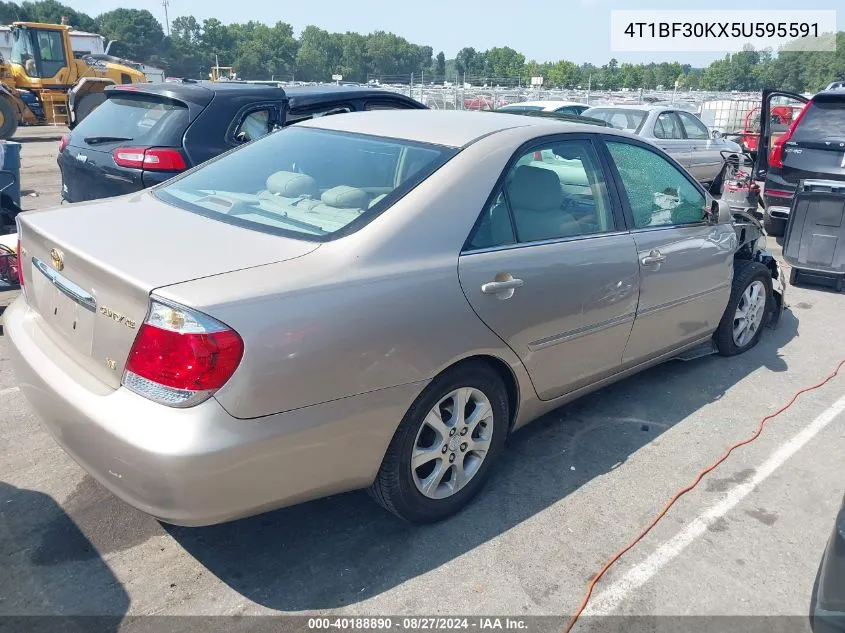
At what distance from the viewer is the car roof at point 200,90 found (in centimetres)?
598

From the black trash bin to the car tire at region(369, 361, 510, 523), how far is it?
186 inches

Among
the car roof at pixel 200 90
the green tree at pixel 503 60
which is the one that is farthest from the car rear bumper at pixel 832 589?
the green tree at pixel 503 60

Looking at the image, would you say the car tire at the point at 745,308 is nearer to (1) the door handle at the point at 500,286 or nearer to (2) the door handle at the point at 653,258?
(2) the door handle at the point at 653,258

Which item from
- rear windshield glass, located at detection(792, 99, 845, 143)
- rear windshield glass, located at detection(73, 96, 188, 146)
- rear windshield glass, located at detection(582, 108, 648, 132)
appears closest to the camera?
rear windshield glass, located at detection(73, 96, 188, 146)

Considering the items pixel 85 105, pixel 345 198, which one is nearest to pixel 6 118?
pixel 85 105

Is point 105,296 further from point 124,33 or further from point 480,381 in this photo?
point 124,33

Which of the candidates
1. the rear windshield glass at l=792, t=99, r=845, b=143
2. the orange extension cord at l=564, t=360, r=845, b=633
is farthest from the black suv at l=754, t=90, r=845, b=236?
the orange extension cord at l=564, t=360, r=845, b=633

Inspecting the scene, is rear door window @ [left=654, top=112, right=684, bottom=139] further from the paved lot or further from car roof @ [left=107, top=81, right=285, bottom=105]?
the paved lot

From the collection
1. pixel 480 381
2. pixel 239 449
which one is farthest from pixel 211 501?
pixel 480 381

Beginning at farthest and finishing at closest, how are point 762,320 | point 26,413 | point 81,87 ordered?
1. point 81,87
2. point 762,320
3. point 26,413

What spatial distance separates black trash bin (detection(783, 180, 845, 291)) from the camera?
6.26 meters

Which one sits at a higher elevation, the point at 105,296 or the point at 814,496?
the point at 105,296

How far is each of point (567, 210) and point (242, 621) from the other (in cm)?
226

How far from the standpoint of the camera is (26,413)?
3.77 metres
